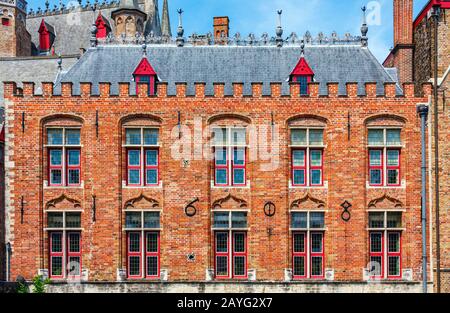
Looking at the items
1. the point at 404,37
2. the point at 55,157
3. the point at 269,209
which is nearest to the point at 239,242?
the point at 269,209

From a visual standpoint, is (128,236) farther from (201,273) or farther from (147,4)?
(147,4)

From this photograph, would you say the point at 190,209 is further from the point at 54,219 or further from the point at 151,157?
the point at 54,219

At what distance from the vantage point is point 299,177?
27953 mm

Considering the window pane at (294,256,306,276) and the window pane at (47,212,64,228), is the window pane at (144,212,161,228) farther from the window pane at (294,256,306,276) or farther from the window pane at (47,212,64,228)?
the window pane at (294,256,306,276)

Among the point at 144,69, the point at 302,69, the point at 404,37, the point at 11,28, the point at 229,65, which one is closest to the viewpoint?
the point at 302,69

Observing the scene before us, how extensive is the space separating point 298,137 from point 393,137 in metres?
3.78

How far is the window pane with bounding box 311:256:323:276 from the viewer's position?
27.5m

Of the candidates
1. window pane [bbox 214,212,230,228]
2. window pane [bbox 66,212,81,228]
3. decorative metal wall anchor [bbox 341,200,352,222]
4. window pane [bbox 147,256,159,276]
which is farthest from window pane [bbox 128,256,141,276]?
decorative metal wall anchor [bbox 341,200,352,222]

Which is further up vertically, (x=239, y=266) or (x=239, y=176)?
(x=239, y=176)

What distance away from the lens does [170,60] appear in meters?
30.7

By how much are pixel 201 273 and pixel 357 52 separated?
38.9 feet

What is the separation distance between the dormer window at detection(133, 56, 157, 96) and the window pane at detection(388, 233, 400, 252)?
11.2 metres
